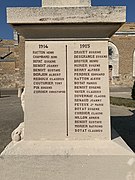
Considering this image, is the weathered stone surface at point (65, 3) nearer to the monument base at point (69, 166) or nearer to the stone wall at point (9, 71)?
the monument base at point (69, 166)

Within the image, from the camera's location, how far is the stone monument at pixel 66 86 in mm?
2912

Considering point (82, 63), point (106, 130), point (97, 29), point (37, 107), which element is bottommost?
point (106, 130)

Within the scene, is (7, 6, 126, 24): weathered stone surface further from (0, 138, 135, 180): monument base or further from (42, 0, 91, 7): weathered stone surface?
(0, 138, 135, 180): monument base

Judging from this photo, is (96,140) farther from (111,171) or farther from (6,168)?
(6,168)

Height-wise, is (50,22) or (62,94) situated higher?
(50,22)

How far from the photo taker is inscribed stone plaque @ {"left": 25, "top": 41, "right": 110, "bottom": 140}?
2.94m

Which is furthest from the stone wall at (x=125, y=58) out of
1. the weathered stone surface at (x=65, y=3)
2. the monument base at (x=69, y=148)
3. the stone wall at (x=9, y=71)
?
the monument base at (x=69, y=148)

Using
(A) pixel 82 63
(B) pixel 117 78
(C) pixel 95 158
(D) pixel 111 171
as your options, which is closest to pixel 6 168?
(C) pixel 95 158

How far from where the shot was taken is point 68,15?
2756mm

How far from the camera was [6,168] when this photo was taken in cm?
266

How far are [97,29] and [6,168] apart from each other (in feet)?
6.11

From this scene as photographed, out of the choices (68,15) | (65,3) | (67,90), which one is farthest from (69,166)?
(65,3)

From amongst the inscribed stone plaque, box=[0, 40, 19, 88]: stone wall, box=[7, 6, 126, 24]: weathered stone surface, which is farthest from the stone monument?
box=[0, 40, 19, 88]: stone wall

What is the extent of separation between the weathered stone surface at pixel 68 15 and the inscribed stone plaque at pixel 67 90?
289 mm
